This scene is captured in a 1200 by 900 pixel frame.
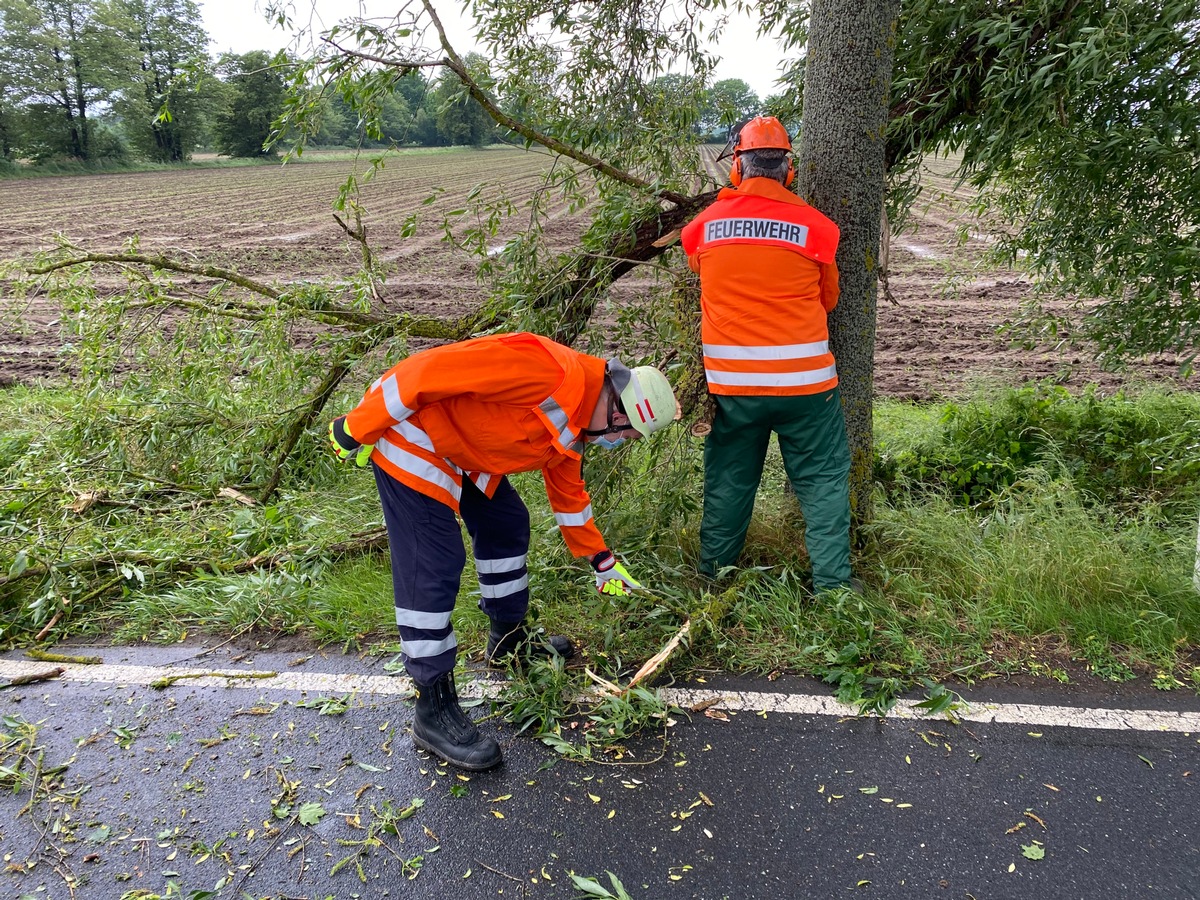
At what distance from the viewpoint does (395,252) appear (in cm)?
1656

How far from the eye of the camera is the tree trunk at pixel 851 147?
3697mm

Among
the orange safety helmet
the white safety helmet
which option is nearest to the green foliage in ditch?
the white safety helmet

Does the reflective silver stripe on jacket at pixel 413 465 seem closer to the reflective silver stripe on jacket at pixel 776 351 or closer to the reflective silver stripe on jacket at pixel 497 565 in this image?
the reflective silver stripe on jacket at pixel 497 565

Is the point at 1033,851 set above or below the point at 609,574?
below

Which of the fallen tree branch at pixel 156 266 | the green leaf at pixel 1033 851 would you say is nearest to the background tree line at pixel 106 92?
the fallen tree branch at pixel 156 266

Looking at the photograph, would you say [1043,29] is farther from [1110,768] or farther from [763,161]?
[1110,768]

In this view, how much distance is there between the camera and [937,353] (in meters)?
9.03

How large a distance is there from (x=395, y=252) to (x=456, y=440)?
1475 centimetres

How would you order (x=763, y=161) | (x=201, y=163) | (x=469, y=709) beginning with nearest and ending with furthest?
(x=469, y=709) < (x=763, y=161) < (x=201, y=163)

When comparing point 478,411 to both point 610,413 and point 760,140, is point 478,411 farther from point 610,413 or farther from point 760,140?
point 760,140

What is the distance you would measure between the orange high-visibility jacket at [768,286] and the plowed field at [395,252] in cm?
168

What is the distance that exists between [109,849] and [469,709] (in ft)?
4.31

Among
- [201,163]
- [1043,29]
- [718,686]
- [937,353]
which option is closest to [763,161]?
[1043,29]

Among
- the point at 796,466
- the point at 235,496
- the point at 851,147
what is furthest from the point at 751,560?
the point at 235,496
